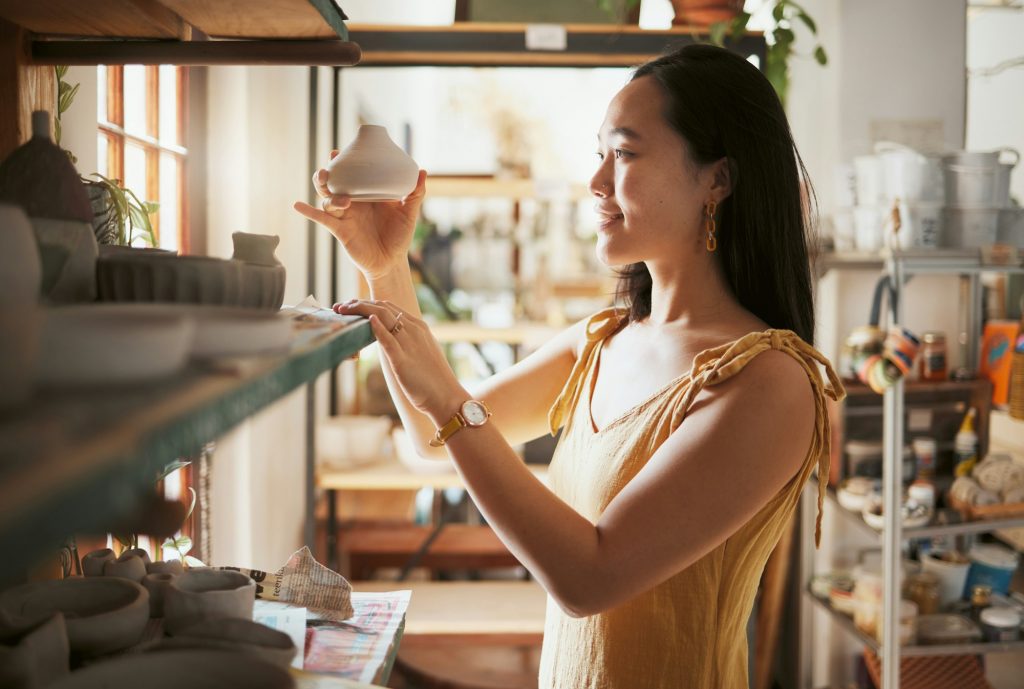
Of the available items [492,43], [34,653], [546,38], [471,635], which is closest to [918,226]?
[546,38]

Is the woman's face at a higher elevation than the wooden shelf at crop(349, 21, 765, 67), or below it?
below

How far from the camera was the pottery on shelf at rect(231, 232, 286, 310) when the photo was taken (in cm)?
73

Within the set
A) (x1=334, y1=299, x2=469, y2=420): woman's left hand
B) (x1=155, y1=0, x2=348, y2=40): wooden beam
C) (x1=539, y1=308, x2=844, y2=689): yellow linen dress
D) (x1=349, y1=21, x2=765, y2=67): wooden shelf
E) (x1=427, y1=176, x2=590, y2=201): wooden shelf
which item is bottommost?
(x1=539, y1=308, x2=844, y2=689): yellow linen dress

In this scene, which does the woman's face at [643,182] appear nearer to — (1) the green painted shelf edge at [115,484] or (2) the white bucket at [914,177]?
(1) the green painted shelf edge at [115,484]

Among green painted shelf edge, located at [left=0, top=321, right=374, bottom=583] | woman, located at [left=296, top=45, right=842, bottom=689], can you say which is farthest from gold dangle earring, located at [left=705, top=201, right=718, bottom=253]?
green painted shelf edge, located at [left=0, top=321, right=374, bottom=583]

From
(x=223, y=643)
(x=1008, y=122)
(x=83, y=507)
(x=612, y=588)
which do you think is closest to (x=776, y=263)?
(x=612, y=588)

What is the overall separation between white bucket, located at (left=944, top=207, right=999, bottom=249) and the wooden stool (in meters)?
1.74

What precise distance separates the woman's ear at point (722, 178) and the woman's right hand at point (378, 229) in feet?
1.36

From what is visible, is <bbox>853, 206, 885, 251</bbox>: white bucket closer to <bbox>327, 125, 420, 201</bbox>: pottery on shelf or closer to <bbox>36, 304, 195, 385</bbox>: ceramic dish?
<bbox>327, 125, 420, 201</bbox>: pottery on shelf

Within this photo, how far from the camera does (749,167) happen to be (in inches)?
51.9

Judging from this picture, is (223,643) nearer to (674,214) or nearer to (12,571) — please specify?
(12,571)

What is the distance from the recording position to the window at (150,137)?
1.87m

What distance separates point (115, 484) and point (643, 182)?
1038 mm

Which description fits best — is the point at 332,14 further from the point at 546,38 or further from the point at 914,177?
the point at 914,177
